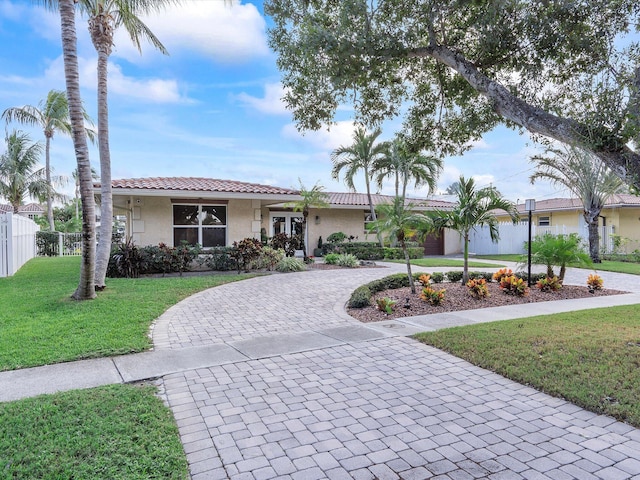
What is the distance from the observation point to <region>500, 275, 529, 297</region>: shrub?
10117mm

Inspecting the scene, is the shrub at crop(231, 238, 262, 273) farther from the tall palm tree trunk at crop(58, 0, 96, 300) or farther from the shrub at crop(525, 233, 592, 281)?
the shrub at crop(525, 233, 592, 281)

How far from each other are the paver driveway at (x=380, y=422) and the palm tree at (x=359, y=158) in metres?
18.2

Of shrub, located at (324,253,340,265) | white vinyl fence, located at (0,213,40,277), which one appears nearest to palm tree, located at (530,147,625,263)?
shrub, located at (324,253,340,265)

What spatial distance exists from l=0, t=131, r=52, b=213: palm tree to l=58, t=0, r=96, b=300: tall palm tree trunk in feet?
77.0

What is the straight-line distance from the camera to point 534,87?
23.0 ft

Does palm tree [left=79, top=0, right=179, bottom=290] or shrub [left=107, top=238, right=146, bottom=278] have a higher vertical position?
palm tree [left=79, top=0, right=179, bottom=290]

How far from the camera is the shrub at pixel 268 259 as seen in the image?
1582 cm

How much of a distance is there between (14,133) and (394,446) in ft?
121

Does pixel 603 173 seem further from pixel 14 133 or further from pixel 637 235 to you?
pixel 14 133

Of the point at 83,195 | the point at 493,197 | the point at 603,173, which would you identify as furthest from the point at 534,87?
the point at 603,173


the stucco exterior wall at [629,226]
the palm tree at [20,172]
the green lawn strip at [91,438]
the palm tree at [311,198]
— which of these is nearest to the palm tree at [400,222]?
the green lawn strip at [91,438]

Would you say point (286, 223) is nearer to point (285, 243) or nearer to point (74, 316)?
point (285, 243)

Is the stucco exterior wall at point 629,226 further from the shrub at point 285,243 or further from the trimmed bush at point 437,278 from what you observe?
the shrub at point 285,243

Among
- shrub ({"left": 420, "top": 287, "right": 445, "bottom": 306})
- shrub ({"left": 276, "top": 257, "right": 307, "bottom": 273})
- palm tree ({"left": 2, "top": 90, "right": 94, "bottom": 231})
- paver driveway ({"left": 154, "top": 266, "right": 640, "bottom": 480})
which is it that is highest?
palm tree ({"left": 2, "top": 90, "right": 94, "bottom": 231})
